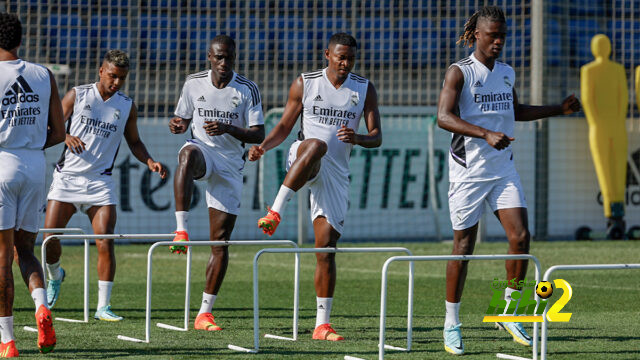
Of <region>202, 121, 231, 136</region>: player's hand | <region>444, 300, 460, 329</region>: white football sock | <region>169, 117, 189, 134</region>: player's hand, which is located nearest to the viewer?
<region>444, 300, 460, 329</region>: white football sock

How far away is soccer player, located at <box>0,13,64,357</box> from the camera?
20.9 feet

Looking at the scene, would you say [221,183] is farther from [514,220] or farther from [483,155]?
[514,220]

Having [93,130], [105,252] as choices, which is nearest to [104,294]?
[105,252]

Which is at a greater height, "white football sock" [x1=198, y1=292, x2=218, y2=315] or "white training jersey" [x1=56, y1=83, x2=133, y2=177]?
"white training jersey" [x1=56, y1=83, x2=133, y2=177]

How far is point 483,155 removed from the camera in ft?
23.6

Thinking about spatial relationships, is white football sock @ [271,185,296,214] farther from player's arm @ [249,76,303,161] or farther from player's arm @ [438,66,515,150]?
player's arm @ [438,66,515,150]

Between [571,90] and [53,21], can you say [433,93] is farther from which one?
[53,21]

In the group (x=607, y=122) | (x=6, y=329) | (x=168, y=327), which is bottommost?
(x=168, y=327)

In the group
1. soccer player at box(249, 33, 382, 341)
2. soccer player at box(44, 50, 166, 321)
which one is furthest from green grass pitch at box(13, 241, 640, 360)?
soccer player at box(44, 50, 166, 321)

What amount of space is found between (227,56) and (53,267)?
296cm

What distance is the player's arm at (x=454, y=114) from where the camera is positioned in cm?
676

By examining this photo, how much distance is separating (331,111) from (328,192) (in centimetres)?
64

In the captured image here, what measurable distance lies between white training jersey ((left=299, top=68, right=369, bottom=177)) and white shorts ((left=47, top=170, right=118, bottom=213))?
92.0 inches

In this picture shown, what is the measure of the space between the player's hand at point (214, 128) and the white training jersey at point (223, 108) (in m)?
0.43
